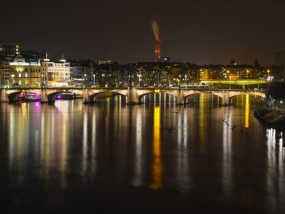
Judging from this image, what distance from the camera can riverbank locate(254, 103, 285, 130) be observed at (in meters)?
26.6

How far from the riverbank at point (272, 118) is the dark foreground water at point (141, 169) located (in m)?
0.92

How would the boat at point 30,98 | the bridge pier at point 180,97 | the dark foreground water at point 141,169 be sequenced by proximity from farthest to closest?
the boat at point 30,98 → the bridge pier at point 180,97 → the dark foreground water at point 141,169

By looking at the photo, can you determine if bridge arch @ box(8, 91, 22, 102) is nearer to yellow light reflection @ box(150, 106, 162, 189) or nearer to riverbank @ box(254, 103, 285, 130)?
riverbank @ box(254, 103, 285, 130)

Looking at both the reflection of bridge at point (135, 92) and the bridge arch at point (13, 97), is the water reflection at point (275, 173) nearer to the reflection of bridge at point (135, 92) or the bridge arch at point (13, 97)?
the reflection of bridge at point (135, 92)

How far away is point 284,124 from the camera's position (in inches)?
1017

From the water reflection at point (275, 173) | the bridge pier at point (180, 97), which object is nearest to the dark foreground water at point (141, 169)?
the water reflection at point (275, 173)

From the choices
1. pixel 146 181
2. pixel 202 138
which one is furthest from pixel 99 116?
pixel 146 181

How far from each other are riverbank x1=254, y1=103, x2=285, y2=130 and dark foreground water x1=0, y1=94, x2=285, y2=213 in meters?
0.92

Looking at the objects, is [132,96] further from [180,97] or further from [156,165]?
[156,165]

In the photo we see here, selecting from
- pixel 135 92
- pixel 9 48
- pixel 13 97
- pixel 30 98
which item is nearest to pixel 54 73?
pixel 30 98

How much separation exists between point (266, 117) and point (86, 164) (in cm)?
1753

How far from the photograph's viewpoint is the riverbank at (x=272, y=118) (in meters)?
26.6

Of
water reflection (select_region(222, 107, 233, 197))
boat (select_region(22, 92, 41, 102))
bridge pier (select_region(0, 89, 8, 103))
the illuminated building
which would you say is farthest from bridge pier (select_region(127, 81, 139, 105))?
the illuminated building

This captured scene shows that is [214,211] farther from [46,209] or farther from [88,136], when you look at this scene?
[88,136]
